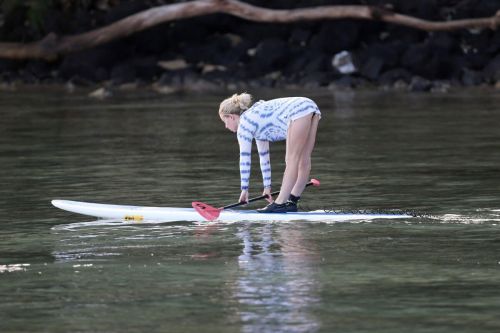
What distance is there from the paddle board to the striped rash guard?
1.25 ft

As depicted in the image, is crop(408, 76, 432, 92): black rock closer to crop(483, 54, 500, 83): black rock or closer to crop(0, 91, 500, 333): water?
crop(483, 54, 500, 83): black rock

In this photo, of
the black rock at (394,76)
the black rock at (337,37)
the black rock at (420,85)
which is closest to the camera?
the black rock at (420,85)

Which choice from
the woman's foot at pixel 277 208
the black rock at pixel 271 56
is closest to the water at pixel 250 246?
the woman's foot at pixel 277 208

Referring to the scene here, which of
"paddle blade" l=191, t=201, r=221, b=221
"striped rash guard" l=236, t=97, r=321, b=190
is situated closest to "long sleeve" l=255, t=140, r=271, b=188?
"striped rash guard" l=236, t=97, r=321, b=190

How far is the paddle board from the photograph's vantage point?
15.0 meters

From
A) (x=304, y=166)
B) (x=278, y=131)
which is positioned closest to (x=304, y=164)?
(x=304, y=166)

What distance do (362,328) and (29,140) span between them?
18.3m

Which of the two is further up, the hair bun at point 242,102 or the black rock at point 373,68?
the hair bun at point 242,102

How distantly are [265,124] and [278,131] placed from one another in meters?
0.19

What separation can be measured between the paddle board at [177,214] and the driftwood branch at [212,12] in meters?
26.2

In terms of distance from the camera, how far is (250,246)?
43.7ft

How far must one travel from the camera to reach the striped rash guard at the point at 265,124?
49.5 feet

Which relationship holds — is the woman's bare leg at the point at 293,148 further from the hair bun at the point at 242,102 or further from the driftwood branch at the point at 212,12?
the driftwood branch at the point at 212,12

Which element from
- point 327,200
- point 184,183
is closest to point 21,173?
point 184,183
